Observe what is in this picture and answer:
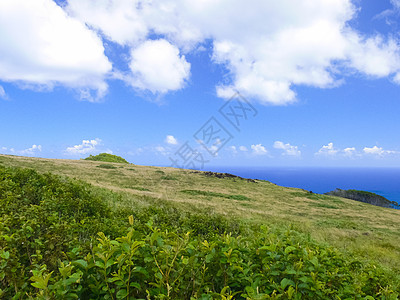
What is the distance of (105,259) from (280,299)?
1908 mm

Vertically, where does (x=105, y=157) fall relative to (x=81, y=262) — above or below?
above

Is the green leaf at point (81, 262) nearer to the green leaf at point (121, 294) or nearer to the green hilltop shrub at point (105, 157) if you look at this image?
the green leaf at point (121, 294)

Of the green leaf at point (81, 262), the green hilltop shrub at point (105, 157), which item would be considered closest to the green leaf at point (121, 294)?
the green leaf at point (81, 262)

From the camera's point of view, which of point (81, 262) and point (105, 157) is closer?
point (81, 262)

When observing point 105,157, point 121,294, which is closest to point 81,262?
point 121,294

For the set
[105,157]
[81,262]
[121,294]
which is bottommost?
[121,294]

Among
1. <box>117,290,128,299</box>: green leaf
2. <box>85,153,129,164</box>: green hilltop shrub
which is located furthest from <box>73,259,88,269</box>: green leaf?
<box>85,153,129,164</box>: green hilltop shrub

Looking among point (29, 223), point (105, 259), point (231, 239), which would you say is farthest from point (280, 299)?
point (29, 223)

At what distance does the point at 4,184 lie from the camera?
7.97 metres

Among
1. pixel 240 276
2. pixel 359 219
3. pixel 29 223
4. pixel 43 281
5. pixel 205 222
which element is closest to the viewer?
pixel 43 281

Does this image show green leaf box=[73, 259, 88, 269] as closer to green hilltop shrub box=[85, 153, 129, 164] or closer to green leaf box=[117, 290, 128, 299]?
green leaf box=[117, 290, 128, 299]

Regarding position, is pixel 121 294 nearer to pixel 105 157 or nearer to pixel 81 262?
pixel 81 262

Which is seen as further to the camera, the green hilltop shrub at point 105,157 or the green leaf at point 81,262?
the green hilltop shrub at point 105,157

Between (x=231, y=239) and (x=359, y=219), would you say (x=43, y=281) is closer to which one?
(x=231, y=239)
